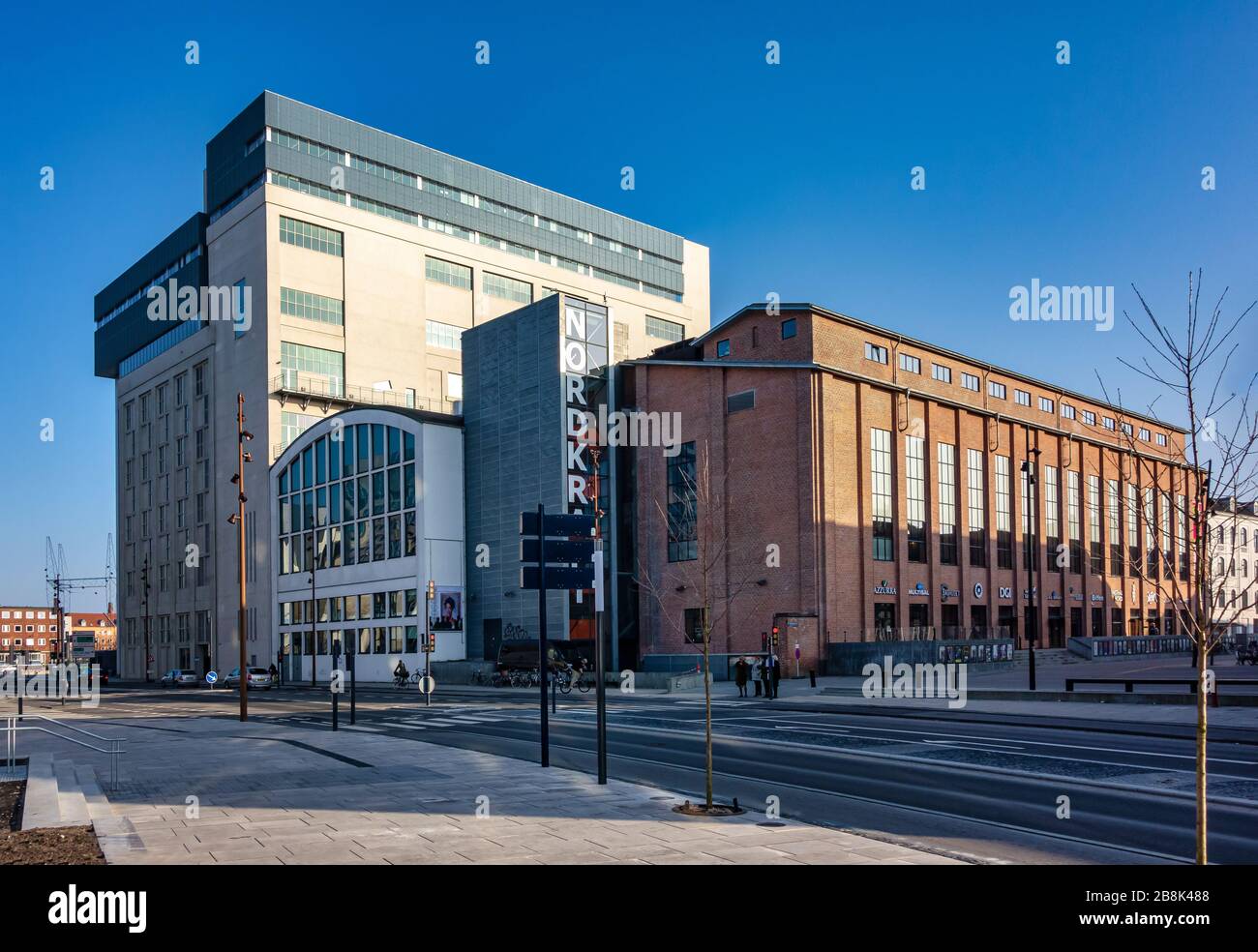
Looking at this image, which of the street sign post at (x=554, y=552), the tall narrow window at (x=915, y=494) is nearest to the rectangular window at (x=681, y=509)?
the tall narrow window at (x=915, y=494)

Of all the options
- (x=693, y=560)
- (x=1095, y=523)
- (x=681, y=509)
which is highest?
(x=681, y=509)

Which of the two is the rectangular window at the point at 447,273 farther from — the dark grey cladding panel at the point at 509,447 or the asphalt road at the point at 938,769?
the asphalt road at the point at 938,769

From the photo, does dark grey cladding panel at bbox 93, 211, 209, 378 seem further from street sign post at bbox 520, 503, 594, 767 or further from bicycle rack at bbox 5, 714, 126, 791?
street sign post at bbox 520, 503, 594, 767

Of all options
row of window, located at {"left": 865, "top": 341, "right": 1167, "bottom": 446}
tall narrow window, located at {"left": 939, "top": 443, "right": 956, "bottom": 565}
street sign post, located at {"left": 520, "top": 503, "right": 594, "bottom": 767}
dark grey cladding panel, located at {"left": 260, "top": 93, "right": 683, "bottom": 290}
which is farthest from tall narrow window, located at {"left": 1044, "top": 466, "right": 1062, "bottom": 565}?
street sign post, located at {"left": 520, "top": 503, "right": 594, "bottom": 767}

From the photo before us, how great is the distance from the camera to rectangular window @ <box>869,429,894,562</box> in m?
55.5

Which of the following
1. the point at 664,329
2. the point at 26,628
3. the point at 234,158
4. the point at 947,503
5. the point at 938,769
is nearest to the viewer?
the point at 938,769

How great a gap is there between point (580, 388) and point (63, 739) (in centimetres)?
4020

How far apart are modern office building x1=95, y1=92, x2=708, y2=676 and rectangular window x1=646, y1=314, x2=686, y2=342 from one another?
25cm

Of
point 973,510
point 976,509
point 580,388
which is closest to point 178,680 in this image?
point 580,388

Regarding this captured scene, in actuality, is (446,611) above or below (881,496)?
below

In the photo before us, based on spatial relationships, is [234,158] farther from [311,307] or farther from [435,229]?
[435,229]

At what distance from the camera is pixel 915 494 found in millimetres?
59188

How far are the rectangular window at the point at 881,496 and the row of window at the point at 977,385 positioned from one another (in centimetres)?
464
